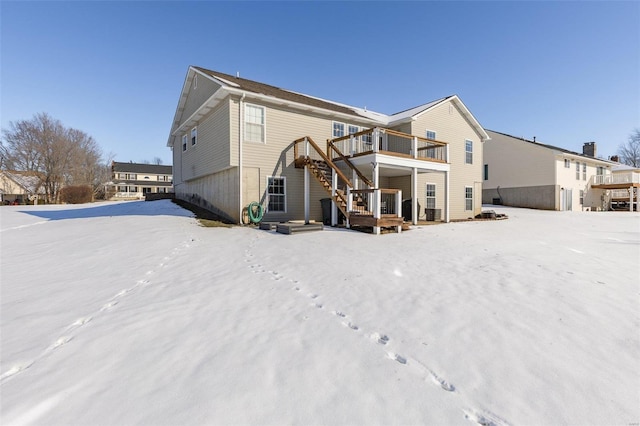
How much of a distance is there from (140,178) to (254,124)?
Result: 50117 millimetres

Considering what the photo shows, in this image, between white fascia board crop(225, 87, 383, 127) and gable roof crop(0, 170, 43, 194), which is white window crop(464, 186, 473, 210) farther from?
gable roof crop(0, 170, 43, 194)

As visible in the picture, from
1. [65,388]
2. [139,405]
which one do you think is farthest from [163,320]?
[139,405]

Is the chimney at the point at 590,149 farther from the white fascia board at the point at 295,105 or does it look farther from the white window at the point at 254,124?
the white window at the point at 254,124

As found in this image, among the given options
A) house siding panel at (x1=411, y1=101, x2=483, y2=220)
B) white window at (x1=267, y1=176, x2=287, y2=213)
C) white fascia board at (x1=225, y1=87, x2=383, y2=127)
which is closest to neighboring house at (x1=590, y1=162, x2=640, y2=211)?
house siding panel at (x1=411, y1=101, x2=483, y2=220)

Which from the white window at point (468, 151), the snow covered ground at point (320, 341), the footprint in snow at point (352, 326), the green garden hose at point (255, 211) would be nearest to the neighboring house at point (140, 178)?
the green garden hose at point (255, 211)

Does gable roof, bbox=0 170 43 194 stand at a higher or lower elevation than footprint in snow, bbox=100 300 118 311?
higher

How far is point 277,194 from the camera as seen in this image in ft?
41.8

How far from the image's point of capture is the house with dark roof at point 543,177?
79.9 ft

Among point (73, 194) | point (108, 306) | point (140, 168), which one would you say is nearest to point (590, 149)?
point (108, 306)

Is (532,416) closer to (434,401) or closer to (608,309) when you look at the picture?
(434,401)

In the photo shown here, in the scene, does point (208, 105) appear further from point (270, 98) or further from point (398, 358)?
point (398, 358)

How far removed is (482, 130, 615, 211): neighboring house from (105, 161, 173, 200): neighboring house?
4716 centimetres

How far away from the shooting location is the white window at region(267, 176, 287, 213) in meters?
12.6

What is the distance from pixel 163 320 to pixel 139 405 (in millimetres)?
1455
